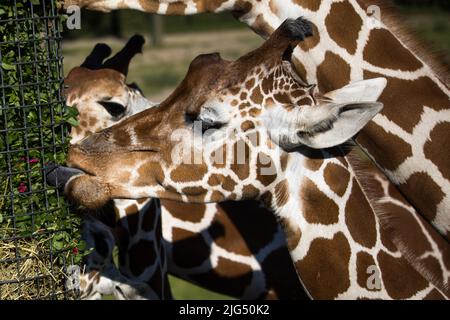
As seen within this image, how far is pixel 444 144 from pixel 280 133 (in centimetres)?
123

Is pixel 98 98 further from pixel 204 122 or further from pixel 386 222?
pixel 386 222

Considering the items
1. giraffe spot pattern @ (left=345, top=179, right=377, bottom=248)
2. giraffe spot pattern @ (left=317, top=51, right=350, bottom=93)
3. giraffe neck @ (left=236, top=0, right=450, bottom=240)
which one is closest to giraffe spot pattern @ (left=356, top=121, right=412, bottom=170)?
giraffe neck @ (left=236, top=0, right=450, bottom=240)

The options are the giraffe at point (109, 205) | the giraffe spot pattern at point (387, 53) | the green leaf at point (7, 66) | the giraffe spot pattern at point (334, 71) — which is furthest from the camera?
the giraffe at point (109, 205)

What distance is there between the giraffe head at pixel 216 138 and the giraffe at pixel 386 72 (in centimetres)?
78

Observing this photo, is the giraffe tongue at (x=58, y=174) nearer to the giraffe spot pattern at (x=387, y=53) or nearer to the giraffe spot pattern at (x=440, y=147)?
the giraffe spot pattern at (x=387, y=53)

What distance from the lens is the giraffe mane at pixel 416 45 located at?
502cm

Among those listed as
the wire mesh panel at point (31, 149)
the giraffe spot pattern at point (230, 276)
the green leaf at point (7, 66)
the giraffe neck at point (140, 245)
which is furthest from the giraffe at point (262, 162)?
the giraffe spot pattern at point (230, 276)

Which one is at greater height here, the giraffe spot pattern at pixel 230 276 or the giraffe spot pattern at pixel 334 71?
the giraffe spot pattern at pixel 334 71

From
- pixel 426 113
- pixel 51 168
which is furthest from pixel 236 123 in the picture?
pixel 426 113

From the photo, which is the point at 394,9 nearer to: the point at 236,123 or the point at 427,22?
the point at 236,123

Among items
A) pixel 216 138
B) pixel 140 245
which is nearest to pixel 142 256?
pixel 140 245

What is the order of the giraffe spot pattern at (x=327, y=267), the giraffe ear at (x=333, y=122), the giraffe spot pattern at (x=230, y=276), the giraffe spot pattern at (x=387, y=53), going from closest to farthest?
1. the giraffe ear at (x=333, y=122)
2. the giraffe spot pattern at (x=327, y=267)
3. the giraffe spot pattern at (x=387, y=53)
4. the giraffe spot pattern at (x=230, y=276)

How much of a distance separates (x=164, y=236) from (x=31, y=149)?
1.90m

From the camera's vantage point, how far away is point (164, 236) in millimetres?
6070
